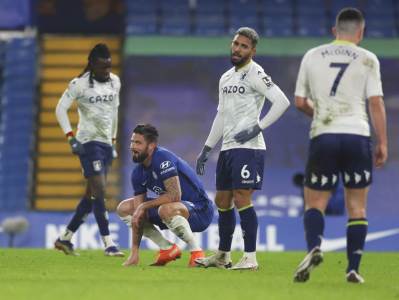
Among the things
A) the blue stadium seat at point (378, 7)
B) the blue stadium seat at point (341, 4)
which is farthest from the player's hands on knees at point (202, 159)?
the blue stadium seat at point (378, 7)

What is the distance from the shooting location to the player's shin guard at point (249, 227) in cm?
1010

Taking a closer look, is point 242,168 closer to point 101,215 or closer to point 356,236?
point 356,236

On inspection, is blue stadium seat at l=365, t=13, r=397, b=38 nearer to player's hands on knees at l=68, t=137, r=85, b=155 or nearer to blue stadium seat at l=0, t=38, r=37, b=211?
blue stadium seat at l=0, t=38, r=37, b=211

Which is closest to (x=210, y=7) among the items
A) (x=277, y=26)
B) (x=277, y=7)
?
(x=277, y=7)

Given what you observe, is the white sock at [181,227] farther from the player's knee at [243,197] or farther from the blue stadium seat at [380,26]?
the blue stadium seat at [380,26]

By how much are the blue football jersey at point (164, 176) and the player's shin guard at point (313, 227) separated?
2277 mm

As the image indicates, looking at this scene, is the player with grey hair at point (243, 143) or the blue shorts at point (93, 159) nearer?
the player with grey hair at point (243, 143)

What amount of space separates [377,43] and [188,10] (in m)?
3.69

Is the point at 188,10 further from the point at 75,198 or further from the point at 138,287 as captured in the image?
the point at 138,287

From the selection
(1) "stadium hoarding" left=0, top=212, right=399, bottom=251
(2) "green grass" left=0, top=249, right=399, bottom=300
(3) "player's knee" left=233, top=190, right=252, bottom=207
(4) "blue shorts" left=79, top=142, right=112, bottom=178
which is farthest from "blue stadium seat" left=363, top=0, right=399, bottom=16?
(3) "player's knee" left=233, top=190, right=252, bottom=207

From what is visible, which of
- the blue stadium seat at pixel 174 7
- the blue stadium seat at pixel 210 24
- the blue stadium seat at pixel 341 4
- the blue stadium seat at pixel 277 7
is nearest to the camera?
the blue stadium seat at pixel 210 24

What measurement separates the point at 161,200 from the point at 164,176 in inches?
8.9

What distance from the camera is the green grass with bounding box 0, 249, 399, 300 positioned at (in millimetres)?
7301

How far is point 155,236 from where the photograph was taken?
10711 millimetres
